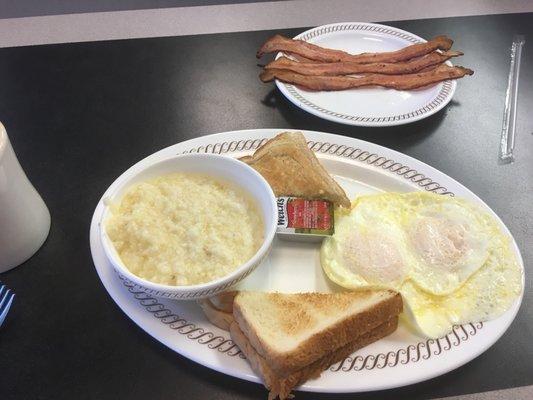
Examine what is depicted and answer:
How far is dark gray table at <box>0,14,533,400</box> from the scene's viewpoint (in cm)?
137

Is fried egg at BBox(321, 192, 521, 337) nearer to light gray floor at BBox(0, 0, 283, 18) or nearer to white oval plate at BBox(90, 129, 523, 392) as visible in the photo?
white oval plate at BBox(90, 129, 523, 392)

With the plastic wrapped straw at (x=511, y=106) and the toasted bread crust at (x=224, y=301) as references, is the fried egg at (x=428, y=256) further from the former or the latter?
the plastic wrapped straw at (x=511, y=106)

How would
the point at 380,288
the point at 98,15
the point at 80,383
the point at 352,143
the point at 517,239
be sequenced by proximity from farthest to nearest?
the point at 98,15 < the point at 352,143 < the point at 517,239 < the point at 380,288 < the point at 80,383

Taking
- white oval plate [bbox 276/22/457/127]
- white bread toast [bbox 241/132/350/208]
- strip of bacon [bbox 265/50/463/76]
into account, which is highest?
strip of bacon [bbox 265/50/463/76]

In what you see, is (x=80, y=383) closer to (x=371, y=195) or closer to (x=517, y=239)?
(x=371, y=195)

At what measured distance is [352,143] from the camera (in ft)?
6.48

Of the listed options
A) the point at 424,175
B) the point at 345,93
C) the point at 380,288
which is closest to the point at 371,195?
the point at 424,175

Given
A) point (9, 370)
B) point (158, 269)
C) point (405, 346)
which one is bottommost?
point (9, 370)

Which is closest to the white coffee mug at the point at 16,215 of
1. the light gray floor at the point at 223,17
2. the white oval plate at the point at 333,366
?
the white oval plate at the point at 333,366

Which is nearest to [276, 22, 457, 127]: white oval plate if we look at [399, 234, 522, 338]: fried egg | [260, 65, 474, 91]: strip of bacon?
[260, 65, 474, 91]: strip of bacon

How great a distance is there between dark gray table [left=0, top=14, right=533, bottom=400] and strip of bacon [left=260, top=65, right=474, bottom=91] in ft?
0.33

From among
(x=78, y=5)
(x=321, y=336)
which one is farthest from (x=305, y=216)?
(x=78, y=5)

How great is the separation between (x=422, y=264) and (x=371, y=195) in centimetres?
34

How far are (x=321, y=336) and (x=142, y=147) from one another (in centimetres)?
122
